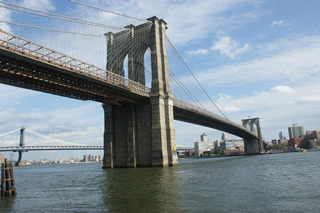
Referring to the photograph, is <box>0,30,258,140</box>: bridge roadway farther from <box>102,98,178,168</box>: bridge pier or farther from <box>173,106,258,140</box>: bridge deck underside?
<box>173,106,258,140</box>: bridge deck underside

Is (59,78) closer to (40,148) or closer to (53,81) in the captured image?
(53,81)

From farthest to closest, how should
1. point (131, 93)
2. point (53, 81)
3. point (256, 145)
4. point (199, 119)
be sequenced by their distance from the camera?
point (256, 145), point (199, 119), point (131, 93), point (53, 81)

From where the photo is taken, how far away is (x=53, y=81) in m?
34.6

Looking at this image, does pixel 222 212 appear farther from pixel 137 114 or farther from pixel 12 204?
pixel 137 114

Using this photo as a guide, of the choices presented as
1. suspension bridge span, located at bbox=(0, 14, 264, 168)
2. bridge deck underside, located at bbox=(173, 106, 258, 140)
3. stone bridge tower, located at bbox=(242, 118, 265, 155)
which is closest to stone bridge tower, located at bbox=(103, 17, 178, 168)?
suspension bridge span, located at bbox=(0, 14, 264, 168)

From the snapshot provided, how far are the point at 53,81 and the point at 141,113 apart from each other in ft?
58.9

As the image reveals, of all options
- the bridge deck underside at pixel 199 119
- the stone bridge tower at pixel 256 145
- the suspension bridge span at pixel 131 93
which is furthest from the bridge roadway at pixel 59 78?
the stone bridge tower at pixel 256 145

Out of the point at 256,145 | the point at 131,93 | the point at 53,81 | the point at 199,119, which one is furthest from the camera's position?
the point at 256,145

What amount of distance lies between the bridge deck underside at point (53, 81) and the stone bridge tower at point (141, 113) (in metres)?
3.48

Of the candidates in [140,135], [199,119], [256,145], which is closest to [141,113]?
[140,135]

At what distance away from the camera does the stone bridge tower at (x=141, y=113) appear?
45.4 m

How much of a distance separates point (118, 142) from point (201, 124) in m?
37.6

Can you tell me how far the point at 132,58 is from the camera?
51.5 m

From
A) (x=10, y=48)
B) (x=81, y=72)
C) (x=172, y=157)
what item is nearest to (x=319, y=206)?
(x=10, y=48)
